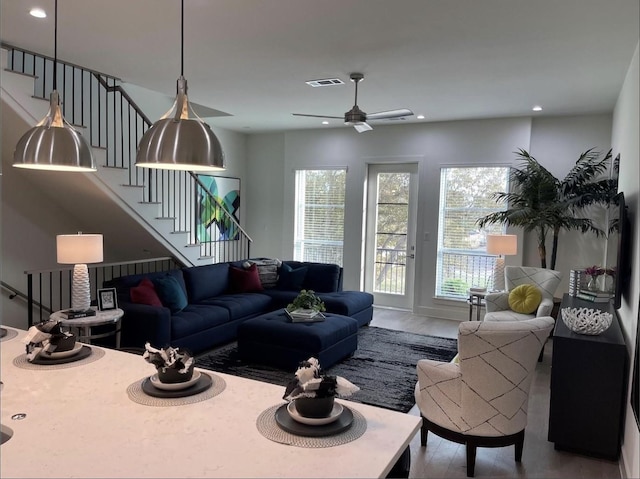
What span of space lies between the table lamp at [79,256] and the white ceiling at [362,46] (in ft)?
Result: 5.43

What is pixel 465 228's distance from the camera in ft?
23.5

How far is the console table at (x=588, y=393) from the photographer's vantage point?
3.08m

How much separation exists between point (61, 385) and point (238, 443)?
867 millimetres

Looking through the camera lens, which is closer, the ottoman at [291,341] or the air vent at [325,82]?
the ottoman at [291,341]

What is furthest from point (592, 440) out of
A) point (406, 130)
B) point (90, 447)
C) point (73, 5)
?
point (406, 130)

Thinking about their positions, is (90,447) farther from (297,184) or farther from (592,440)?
(297,184)

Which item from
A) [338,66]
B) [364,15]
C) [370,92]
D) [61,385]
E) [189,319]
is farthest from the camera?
[370,92]

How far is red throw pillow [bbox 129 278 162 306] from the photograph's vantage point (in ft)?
15.9

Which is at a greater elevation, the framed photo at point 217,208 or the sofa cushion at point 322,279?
the framed photo at point 217,208

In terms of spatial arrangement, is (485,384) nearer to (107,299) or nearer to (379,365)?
(379,365)

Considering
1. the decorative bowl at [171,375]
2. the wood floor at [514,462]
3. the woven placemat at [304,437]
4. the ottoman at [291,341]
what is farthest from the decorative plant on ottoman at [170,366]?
the ottoman at [291,341]

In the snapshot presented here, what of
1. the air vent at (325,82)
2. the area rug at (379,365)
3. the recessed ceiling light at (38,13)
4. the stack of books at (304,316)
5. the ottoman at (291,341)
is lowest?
the area rug at (379,365)

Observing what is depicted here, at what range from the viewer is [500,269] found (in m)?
6.06

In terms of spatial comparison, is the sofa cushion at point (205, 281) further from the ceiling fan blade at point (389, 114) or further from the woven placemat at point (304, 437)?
the woven placemat at point (304, 437)
